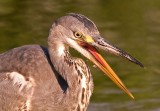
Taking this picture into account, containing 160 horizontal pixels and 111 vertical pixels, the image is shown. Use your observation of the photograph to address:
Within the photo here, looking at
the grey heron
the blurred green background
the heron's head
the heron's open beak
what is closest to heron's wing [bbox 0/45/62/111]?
the grey heron

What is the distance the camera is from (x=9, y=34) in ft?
41.7

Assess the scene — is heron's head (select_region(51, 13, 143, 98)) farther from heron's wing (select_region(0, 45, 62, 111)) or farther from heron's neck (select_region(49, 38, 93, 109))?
heron's wing (select_region(0, 45, 62, 111))

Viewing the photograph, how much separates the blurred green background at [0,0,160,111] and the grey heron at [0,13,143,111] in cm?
172

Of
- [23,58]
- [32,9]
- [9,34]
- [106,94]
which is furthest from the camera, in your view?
[32,9]

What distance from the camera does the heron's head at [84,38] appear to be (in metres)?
7.47

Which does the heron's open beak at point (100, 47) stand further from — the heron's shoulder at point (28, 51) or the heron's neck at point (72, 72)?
the heron's shoulder at point (28, 51)

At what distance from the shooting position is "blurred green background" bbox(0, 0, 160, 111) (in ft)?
32.5

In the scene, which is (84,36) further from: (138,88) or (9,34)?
(9,34)

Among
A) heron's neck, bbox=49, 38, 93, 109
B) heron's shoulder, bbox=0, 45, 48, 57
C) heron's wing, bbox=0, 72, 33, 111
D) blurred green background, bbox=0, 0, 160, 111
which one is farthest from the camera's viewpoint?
blurred green background, bbox=0, 0, 160, 111

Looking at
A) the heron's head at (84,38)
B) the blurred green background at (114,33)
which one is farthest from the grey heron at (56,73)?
the blurred green background at (114,33)

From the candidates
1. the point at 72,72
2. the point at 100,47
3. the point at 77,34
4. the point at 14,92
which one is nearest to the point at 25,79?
the point at 14,92

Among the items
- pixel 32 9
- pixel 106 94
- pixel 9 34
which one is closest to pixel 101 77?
pixel 106 94

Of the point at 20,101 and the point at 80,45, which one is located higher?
the point at 80,45

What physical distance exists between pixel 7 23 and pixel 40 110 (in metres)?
5.79
